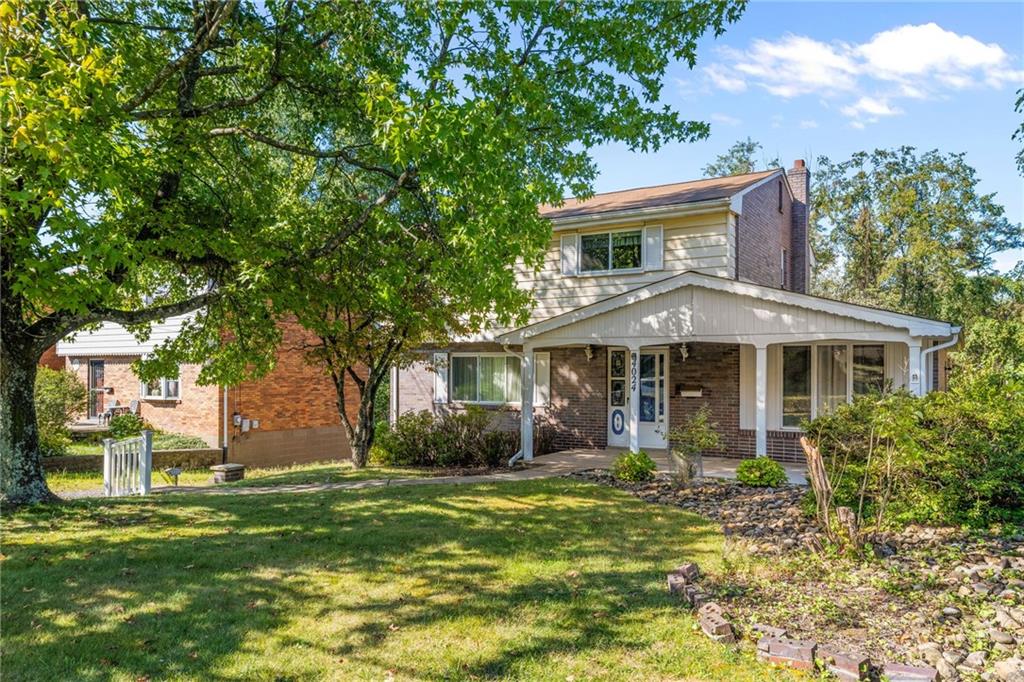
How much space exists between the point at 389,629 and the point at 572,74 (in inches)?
346

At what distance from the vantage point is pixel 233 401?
64.1 ft

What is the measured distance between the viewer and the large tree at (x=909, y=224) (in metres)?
28.4

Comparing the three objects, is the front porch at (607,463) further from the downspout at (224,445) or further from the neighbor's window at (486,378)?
the downspout at (224,445)

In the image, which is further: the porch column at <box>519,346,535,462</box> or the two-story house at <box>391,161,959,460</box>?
the porch column at <box>519,346,535,462</box>

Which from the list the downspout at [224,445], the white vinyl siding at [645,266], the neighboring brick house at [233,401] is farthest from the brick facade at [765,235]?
the downspout at [224,445]

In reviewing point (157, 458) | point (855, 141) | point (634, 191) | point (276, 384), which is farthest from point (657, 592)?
point (855, 141)

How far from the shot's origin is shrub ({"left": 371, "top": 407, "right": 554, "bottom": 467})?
48.2 ft

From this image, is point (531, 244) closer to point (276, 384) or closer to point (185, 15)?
point (185, 15)

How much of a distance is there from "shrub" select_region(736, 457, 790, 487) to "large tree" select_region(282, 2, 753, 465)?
16.1 feet

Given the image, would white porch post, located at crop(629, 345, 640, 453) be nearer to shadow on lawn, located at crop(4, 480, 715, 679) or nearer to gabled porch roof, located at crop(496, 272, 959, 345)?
gabled porch roof, located at crop(496, 272, 959, 345)

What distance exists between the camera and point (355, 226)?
32.6 ft

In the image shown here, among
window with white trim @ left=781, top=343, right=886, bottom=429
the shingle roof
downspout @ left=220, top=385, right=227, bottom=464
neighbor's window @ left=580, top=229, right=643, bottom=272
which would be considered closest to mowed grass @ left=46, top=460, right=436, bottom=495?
downspout @ left=220, top=385, right=227, bottom=464

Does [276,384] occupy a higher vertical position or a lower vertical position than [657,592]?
higher

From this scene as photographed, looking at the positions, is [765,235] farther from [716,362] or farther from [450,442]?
[450,442]
